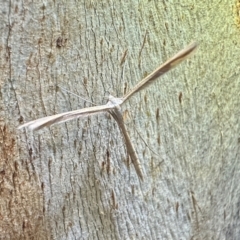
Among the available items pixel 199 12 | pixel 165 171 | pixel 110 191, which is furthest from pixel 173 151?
pixel 199 12

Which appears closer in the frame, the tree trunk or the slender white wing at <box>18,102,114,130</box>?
the slender white wing at <box>18,102,114,130</box>

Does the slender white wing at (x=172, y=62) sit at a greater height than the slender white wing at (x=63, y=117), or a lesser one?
greater

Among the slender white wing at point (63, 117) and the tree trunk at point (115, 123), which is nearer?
the slender white wing at point (63, 117)

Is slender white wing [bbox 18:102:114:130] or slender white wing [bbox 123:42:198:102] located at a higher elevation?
slender white wing [bbox 123:42:198:102]

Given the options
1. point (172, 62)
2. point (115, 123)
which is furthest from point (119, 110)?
point (172, 62)

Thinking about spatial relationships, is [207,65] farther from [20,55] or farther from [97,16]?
[20,55]

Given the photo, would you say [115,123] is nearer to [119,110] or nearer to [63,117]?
[119,110]
